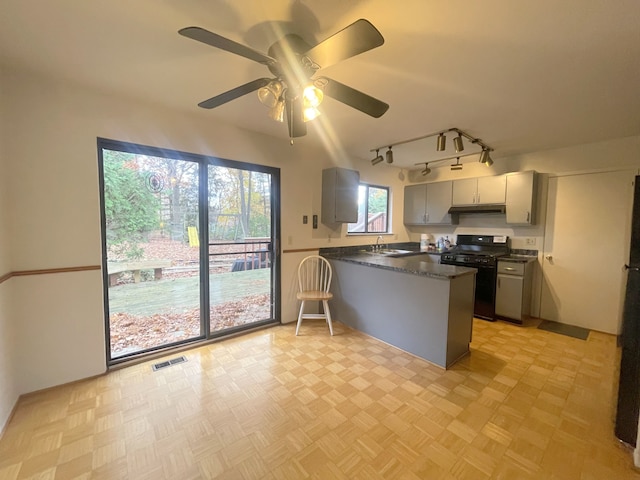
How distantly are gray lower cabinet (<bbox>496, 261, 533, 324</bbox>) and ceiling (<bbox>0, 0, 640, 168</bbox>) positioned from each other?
176 centimetres

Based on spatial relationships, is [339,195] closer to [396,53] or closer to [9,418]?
[396,53]

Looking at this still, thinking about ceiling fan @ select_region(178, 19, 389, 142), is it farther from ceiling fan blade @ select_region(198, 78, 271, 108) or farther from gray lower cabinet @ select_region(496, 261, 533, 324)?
gray lower cabinet @ select_region(496, 261, 533, 324)

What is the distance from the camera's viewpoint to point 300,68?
4.50ft

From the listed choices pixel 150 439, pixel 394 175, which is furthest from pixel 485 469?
pixel 394 175

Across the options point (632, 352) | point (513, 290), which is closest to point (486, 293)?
point (513, 290)

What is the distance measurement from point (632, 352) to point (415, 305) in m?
1.40

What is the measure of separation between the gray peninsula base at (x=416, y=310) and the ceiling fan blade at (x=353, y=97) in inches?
62.5

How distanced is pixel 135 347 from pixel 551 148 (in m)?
5.46

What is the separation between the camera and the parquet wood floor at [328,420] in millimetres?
1448

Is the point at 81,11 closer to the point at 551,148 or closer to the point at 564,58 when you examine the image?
the point at 564,58

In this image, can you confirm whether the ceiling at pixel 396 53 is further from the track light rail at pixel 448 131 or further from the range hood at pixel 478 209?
the range hood at pixel 478 209

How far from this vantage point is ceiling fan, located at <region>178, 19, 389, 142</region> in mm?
1108

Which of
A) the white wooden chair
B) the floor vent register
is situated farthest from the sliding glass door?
the white wooden chair

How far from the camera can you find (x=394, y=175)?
4.83 metres
